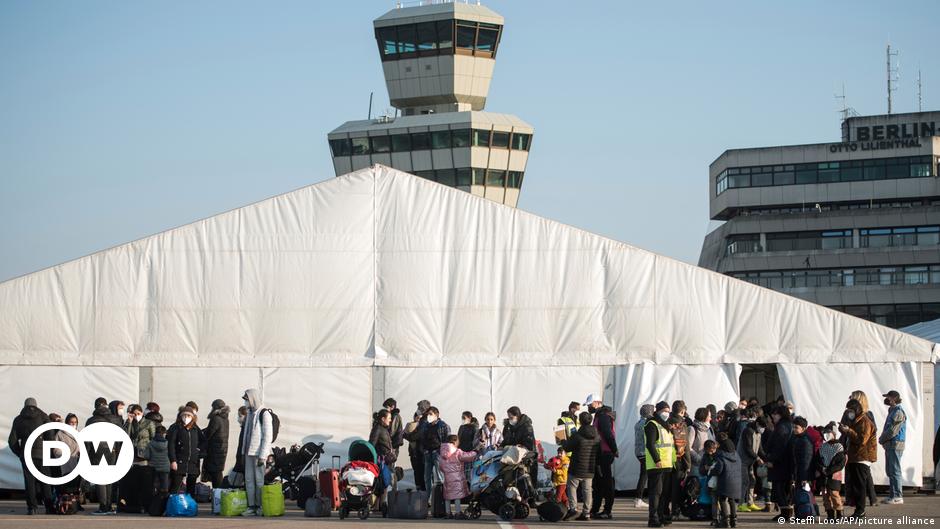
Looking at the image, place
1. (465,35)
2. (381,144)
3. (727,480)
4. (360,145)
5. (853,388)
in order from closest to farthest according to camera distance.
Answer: (727,480) < (853,388) < (465,35) < (381,144) < (360,145)

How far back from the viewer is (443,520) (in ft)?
56.8

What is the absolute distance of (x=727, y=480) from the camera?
1575cm

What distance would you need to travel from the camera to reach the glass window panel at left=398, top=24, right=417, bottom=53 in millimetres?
70125

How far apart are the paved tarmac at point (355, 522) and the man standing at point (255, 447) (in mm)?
553

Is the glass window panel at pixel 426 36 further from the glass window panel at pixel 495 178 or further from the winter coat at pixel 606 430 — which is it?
the winter coat at pixel 606 430

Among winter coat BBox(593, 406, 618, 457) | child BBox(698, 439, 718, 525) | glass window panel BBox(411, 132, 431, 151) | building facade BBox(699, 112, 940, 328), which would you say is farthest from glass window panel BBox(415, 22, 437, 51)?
child BBox(698, 439, 718, 525)

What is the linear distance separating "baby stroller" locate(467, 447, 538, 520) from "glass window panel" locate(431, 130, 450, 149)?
54.5 meters

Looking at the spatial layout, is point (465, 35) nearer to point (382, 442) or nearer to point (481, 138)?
point (481, 138)

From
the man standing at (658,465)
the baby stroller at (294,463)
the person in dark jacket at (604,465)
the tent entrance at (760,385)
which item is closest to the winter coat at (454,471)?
the person in dark jacket at (604,465)

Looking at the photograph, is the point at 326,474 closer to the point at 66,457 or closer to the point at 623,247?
the point at 66,457

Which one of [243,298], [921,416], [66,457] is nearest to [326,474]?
[66,457]

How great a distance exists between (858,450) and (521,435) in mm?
4776

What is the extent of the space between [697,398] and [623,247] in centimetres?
299

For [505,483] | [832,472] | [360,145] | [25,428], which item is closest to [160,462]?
[25,428]
